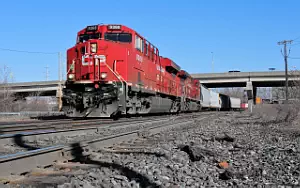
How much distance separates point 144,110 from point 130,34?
4.25 meters

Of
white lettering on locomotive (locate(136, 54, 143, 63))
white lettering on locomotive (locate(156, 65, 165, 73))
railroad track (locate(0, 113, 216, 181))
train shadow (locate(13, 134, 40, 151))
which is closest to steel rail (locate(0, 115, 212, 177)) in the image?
railroad track (locate(0, 113, 216, 181))

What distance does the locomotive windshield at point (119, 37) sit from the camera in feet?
47.4

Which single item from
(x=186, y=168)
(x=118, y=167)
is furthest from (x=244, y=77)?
(x=118, y=167)

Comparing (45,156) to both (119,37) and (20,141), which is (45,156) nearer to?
(20,141)

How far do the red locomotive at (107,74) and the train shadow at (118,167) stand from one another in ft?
24.8

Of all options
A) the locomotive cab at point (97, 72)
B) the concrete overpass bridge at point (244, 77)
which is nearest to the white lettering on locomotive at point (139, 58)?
the locomotive cab at point (97, 72)

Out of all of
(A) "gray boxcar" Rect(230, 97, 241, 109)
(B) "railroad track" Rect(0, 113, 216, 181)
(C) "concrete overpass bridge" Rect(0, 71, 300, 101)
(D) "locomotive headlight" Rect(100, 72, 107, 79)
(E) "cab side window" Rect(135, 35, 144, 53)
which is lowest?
(B) "railroad track" Rect(0, 113, 216, 181)

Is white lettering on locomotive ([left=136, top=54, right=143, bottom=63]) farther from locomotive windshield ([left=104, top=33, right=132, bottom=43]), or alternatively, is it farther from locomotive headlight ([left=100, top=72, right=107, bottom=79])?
locomotive headlight ([left=100, top=72, right=107, bottom=79])

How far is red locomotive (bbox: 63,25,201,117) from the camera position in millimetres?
13164

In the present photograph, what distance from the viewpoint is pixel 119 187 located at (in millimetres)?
3613

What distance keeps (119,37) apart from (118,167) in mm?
10613

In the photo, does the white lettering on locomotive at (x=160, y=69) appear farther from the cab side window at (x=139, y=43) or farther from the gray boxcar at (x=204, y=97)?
the gray boxcar at (x=204, y=97)

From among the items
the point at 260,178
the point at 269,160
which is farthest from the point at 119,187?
the point at 269,160

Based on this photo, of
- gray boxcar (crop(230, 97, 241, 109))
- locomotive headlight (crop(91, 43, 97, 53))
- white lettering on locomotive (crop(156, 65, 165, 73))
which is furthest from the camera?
gray boxcar (crop(230, 97, 241, 109))
